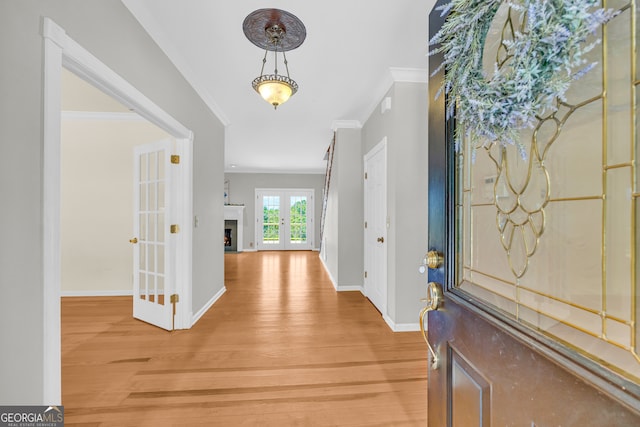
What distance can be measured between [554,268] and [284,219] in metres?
8.20

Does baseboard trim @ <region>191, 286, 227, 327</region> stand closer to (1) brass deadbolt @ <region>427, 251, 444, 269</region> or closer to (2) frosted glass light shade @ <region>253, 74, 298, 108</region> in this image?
(2) frosted glass light shade @ <region>253, 74, 298, 108</region>

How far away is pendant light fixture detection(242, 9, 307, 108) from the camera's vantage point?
182 centimetres

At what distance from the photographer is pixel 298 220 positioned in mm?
8648

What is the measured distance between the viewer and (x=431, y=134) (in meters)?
1.01

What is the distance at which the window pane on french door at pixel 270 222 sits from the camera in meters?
8.50

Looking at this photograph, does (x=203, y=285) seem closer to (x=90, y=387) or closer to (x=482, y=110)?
(x=90, y=387)

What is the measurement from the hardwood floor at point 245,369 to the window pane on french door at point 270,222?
5.21m

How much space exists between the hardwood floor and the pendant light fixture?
213 cm

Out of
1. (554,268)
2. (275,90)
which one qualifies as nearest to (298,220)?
(275,90)

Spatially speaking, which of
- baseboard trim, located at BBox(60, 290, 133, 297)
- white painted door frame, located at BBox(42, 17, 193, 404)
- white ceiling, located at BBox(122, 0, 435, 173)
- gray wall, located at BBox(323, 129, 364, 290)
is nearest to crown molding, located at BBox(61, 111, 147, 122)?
white ceiling, located at BBox(122, 0, 435, 173)

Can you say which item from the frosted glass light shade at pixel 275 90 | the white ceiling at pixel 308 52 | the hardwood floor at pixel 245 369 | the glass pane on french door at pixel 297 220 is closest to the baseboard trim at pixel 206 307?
the hardwood floor at pixel 245 369

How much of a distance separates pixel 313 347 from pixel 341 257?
6.04 ft

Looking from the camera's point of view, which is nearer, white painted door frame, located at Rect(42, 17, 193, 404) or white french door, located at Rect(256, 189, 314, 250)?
white painted door frame, located at Rect(42, 17, 193, 404)

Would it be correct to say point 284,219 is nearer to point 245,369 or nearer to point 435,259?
point 245,369
